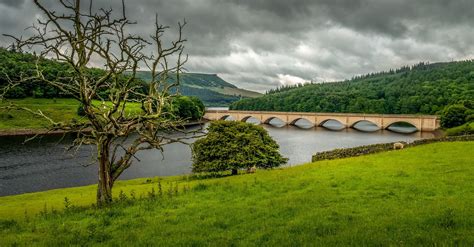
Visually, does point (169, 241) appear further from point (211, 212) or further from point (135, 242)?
point (211, 212)

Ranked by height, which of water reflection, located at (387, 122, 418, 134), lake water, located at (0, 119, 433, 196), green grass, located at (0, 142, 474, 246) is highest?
water reflection, located at (387, 122, 418, 134)

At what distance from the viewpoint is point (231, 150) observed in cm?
4259

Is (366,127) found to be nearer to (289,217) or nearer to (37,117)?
(37,117)

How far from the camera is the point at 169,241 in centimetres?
1056

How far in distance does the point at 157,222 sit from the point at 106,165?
23.4 ft

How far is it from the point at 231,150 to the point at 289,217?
29601 millimetres

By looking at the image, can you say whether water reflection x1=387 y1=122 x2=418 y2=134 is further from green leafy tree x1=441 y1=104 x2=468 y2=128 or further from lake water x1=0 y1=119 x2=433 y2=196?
lake water x1=0 y1=119 x2=433 y2=196

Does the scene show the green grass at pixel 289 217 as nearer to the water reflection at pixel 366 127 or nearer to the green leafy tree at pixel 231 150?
the green leafy tree at pixel 231 150

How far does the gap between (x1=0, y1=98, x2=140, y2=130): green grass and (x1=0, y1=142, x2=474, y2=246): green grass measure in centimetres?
8005

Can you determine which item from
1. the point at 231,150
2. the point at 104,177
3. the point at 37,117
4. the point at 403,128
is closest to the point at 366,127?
the point at 403,128

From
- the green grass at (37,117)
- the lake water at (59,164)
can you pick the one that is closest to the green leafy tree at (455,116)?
the lake water at (59,164)

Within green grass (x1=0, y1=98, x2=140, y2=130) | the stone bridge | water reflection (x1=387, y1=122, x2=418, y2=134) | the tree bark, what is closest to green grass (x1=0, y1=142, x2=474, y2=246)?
the tree bark

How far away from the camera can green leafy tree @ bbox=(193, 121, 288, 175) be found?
4212cm

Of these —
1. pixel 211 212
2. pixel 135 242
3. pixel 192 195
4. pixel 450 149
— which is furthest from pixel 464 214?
pixel 450 149
